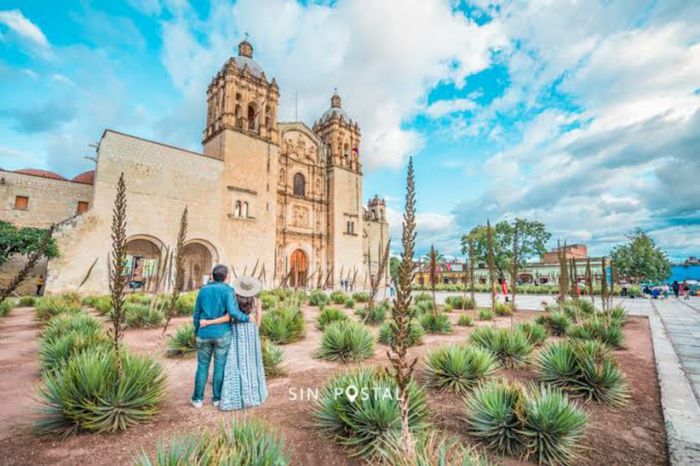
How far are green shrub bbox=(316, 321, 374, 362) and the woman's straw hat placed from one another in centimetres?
237

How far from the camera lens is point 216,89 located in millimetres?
26844

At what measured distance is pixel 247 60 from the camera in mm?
28438

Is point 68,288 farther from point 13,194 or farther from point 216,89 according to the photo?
point 216,89

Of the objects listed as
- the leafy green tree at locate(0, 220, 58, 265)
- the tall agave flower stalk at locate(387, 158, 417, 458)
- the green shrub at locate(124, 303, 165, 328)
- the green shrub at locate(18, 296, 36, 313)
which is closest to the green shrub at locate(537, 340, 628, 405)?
the tall agave flower stalk at locate(387, 158, 417, 458)

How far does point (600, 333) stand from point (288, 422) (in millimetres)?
6878

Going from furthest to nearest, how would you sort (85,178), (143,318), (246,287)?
(85,178) → (143,318) → (246,287)

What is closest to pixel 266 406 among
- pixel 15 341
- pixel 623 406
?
pixel 623 406

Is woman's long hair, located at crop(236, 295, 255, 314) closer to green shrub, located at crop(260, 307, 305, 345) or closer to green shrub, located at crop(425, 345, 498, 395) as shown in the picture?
green shrub, located at crop(425, 345, 498, 395)

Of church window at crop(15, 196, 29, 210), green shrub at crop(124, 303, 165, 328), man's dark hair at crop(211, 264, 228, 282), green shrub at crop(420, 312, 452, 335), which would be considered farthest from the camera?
church window at crop(15, 196, 29, 210)

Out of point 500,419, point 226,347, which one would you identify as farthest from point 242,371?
point 500,419

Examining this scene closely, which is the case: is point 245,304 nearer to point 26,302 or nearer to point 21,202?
point 26,302

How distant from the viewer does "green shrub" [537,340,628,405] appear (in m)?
3.80

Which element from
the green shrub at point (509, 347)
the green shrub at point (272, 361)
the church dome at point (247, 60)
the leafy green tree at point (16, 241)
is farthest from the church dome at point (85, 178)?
the green shrub at point (509, 347)

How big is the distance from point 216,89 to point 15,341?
25.1 metres
